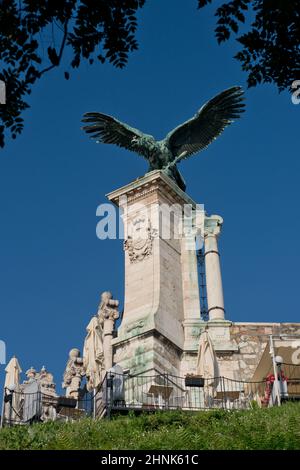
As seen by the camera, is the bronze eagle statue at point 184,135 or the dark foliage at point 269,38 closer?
the dark foliage at point 269,38

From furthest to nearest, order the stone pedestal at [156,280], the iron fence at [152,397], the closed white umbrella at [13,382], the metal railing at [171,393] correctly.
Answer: the stone pedestal at [156,280], the closed white umbrella at [13,382], the iron fence at [152,397], the metal railing at [171,393]

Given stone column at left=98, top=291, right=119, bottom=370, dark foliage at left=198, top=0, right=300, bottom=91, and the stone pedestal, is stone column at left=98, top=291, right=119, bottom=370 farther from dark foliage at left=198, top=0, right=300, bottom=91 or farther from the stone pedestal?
dark foliage at left=198, top=0, right=300, bottom=91

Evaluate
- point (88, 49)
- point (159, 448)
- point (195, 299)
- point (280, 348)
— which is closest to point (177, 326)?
point (195, 299)

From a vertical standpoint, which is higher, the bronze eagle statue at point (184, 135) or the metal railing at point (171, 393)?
the bronze eagle statue at point (184, 135)

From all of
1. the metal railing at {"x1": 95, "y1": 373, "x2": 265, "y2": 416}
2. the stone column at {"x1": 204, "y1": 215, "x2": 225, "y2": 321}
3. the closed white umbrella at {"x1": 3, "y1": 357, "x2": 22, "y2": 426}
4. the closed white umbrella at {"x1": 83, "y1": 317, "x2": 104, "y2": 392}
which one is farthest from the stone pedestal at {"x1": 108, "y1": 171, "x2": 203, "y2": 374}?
the closed white umbrella at {"x1": 3, "y1": 357, "x2": 22, "y2": 426}

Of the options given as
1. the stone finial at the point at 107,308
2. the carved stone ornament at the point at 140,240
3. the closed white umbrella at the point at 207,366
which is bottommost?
the closed white umbrella at the point at 207,366

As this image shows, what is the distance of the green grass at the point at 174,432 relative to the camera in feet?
59.4

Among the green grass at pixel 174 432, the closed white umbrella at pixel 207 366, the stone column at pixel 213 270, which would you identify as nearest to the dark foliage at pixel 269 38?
the green grass at pixel 174 432

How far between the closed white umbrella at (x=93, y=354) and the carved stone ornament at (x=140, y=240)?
8.71 ft

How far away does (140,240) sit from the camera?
1229 inches

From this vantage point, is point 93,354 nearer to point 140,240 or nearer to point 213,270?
point 140,240

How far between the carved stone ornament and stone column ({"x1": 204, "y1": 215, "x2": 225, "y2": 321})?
2.60 metres

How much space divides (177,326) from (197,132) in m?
8.51

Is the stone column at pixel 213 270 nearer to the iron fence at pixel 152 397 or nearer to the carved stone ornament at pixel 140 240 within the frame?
the carved stone ornament at pixel 140 240
